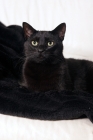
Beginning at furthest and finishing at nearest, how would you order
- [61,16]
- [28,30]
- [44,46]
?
[61,16], [28,30], [44,46]

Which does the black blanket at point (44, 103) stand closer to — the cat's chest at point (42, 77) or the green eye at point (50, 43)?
the cat's chest at point (42, 77)

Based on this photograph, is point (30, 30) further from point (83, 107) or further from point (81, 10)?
point (81, 10)

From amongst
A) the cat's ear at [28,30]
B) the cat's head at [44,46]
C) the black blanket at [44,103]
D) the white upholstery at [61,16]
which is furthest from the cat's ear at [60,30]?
the white upholstery at [61,16]

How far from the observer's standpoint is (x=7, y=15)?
204 cm

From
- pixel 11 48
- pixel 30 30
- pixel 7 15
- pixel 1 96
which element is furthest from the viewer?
pixel 7 15

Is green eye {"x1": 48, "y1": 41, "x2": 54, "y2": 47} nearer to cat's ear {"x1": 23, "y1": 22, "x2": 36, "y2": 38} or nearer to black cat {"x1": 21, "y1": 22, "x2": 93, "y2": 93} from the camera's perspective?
black cat {"x1": 21, "y1": 22, "x2": 93, "y2": 93}

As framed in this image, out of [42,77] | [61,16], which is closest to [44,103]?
[42,77]

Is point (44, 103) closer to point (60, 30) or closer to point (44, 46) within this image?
point (44, 46)

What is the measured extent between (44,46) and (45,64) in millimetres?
99

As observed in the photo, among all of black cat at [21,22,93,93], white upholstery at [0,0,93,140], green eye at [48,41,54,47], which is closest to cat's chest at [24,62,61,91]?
black cat at [21,22,93,93]

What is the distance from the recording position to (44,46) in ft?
4.13

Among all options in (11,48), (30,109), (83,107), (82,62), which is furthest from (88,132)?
(11,48)

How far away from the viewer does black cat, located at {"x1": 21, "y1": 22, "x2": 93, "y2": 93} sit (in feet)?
4.18

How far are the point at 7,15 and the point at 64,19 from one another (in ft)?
1.41
